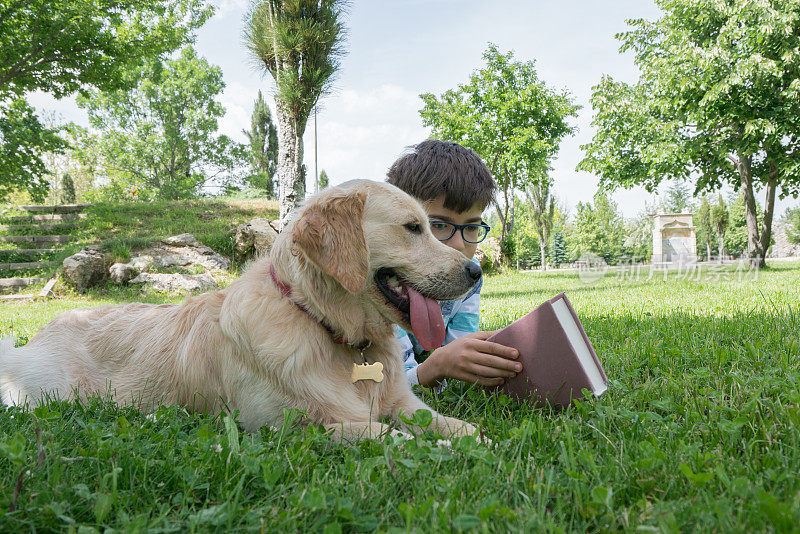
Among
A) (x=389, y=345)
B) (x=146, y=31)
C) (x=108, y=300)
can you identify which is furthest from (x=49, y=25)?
(x=389, y=345)

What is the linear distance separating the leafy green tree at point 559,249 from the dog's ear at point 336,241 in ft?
207

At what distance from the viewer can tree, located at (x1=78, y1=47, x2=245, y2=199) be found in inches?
1638

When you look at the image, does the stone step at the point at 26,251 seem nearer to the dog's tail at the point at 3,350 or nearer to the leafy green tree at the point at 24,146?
the leafy green tree at the point at 24,146

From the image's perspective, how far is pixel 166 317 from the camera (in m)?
2.84

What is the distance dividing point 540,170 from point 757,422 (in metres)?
25.9

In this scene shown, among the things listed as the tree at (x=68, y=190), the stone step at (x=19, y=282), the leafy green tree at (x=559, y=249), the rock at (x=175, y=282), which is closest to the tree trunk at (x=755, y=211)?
the rock at (x=175, y=282)

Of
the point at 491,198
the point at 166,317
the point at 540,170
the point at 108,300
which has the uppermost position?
the point at 540,170

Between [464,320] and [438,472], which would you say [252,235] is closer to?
[464,320]

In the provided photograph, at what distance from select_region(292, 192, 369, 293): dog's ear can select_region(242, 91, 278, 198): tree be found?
44.5 metres

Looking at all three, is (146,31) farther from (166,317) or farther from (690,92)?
(690,92)

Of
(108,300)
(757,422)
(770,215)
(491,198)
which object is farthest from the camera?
(770,215)

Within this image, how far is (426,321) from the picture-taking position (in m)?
2.36

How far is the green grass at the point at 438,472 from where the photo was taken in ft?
3.92

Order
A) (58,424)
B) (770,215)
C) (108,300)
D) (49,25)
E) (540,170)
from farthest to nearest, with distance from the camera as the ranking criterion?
(540,170)
(770,215)
(49,25)
(108,300)
(58,424)
